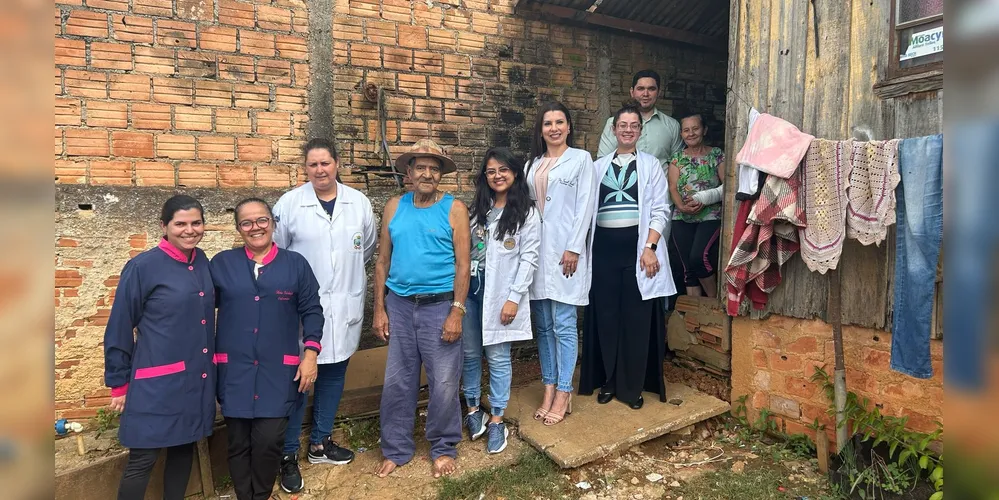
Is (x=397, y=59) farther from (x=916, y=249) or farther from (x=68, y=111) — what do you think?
(x=916, y=249)

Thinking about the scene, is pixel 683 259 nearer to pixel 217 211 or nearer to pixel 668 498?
pixel 668 498

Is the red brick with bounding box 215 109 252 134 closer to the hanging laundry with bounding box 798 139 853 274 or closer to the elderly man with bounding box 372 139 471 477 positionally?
the elderly man with bounding box 372 139 471 477

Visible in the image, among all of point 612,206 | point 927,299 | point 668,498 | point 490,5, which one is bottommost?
point 668,498

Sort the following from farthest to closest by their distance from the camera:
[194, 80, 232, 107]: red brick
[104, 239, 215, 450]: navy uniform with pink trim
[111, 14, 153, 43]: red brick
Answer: [194, 80, 232, 107]: red brick → [111, 14, 153, 43]: red brick → [104, 239, 215, 450]: navy uniform with pink trim

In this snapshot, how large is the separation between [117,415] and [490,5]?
417 centimetres

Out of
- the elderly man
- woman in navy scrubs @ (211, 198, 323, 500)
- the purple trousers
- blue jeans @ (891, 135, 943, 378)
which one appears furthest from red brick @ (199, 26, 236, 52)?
blue jeans @ (891, 135, 943, 378)

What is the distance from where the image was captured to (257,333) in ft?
9.58

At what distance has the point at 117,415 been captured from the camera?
3.63m

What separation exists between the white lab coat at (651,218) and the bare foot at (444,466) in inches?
65.8

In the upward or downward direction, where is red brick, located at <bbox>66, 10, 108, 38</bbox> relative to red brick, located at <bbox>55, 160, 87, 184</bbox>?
upward

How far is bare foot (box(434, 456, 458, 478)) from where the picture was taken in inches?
130

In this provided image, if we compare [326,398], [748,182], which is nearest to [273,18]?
[326,398]

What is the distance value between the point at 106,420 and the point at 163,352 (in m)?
1.44
